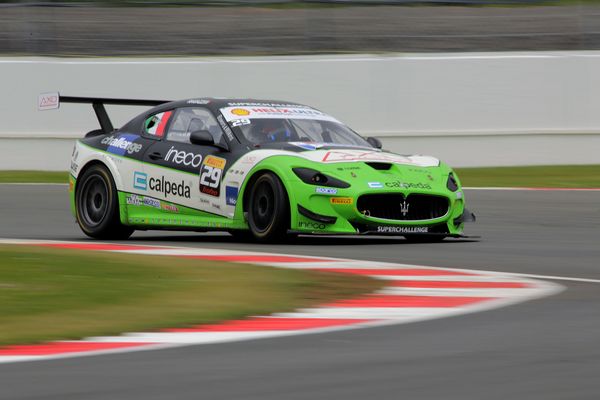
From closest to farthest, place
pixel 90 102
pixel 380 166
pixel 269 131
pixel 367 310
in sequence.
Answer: pixel 367 310 < pixel 380 166 < pixel 269 131 < pixel 90 102

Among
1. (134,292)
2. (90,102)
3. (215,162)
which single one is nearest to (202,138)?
(215,162)

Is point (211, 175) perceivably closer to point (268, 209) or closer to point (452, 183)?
point (268, 209)

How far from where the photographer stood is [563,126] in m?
21.9

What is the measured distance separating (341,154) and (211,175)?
1.13 meters

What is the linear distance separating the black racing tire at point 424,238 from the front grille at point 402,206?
0.31 m

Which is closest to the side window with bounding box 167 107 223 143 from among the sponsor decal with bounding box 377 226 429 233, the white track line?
the sponsor decal with bounding box 377 226 429 233

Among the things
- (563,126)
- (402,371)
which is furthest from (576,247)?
(563,126)

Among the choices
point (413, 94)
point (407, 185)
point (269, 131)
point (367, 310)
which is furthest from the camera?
point (413, 94)

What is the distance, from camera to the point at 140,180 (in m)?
12.4

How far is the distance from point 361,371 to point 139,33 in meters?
18.0

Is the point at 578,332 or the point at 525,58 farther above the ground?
the point at 525,58

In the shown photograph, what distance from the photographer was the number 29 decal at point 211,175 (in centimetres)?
1170

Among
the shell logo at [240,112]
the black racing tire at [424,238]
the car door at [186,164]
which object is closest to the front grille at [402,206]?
the black racing tire at [424,238]

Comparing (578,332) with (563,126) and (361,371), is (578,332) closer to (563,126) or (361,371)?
(361,371)
